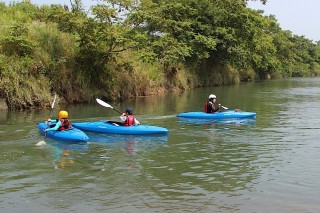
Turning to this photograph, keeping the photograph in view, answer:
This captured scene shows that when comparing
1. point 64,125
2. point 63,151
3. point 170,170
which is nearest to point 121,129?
point 64,125

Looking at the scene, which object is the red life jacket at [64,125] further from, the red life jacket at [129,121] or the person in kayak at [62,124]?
the red life jacket at [129,121]

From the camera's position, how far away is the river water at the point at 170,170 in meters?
5.91

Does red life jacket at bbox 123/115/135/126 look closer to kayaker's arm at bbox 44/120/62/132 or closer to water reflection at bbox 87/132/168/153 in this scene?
water reflection at bbox 87/132/168/153

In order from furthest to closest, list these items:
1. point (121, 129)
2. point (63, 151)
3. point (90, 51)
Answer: point (90, 51)
point (121, 129)
point (63, 151)

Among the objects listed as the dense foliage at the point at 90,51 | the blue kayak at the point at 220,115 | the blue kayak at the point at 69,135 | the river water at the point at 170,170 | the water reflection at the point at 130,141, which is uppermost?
the dense foliage at the point at 90,51

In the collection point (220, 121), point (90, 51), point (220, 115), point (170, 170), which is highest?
point (90, 51)

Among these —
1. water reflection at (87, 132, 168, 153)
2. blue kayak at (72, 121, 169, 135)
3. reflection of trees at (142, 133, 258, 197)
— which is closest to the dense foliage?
blue kayak at (72, 121, 169, 135)

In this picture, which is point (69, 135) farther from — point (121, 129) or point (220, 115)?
point (220, 115)

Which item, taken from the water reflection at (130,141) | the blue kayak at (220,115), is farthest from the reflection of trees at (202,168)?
the blue kayak at (220,115)

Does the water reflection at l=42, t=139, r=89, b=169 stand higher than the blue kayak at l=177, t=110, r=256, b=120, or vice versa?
the blue kayak at l=177, t=110, r=256, b=120

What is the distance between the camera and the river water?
5910mm

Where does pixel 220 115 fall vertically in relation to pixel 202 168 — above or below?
above

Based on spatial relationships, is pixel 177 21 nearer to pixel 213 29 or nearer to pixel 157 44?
pixel 213 29

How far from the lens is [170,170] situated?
24.9 feet
